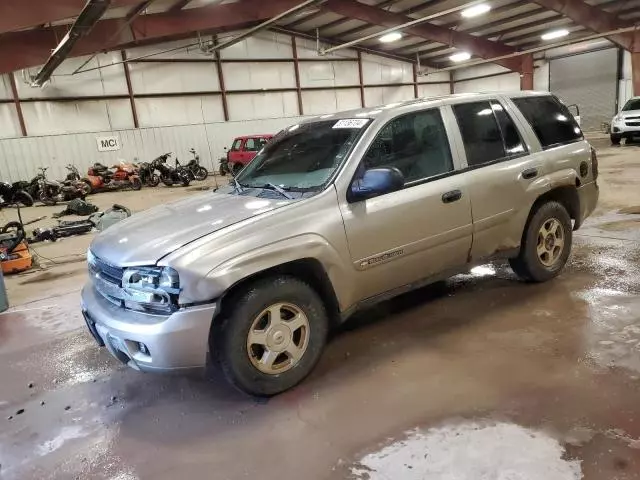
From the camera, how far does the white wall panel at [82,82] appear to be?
1695cm

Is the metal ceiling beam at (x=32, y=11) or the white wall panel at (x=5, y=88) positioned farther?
the white wall panel at (x=5, y=88)

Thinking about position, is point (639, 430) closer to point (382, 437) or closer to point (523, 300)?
point (382, 437)

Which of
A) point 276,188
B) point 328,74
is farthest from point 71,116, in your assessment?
point 276,188

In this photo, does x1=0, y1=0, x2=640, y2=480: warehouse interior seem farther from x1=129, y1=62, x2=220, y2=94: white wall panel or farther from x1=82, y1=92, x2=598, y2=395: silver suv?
x1=129, y1=62, x2=220, y2=94: white wall panel

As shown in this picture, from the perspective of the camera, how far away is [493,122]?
3766mm

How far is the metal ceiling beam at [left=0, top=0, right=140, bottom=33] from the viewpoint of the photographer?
8508 mm

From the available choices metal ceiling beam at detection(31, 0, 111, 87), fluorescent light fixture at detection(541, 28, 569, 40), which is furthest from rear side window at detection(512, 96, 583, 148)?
fluorescent light fixture at detection(541, 28, 569, 40)

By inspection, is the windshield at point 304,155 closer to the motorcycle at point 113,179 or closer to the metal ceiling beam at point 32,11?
the metal ceiling beam at point 32,11

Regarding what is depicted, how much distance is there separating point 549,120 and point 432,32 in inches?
693

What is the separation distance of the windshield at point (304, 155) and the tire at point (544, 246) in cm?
174

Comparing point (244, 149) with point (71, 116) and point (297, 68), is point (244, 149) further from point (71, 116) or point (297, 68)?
point (297, 68)

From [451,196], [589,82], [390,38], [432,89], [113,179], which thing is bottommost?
[113,179]

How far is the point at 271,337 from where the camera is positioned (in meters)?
2.77

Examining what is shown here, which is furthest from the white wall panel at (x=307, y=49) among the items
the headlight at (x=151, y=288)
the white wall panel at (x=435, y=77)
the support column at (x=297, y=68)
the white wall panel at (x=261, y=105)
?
the headlight at (x=151, y=288)
